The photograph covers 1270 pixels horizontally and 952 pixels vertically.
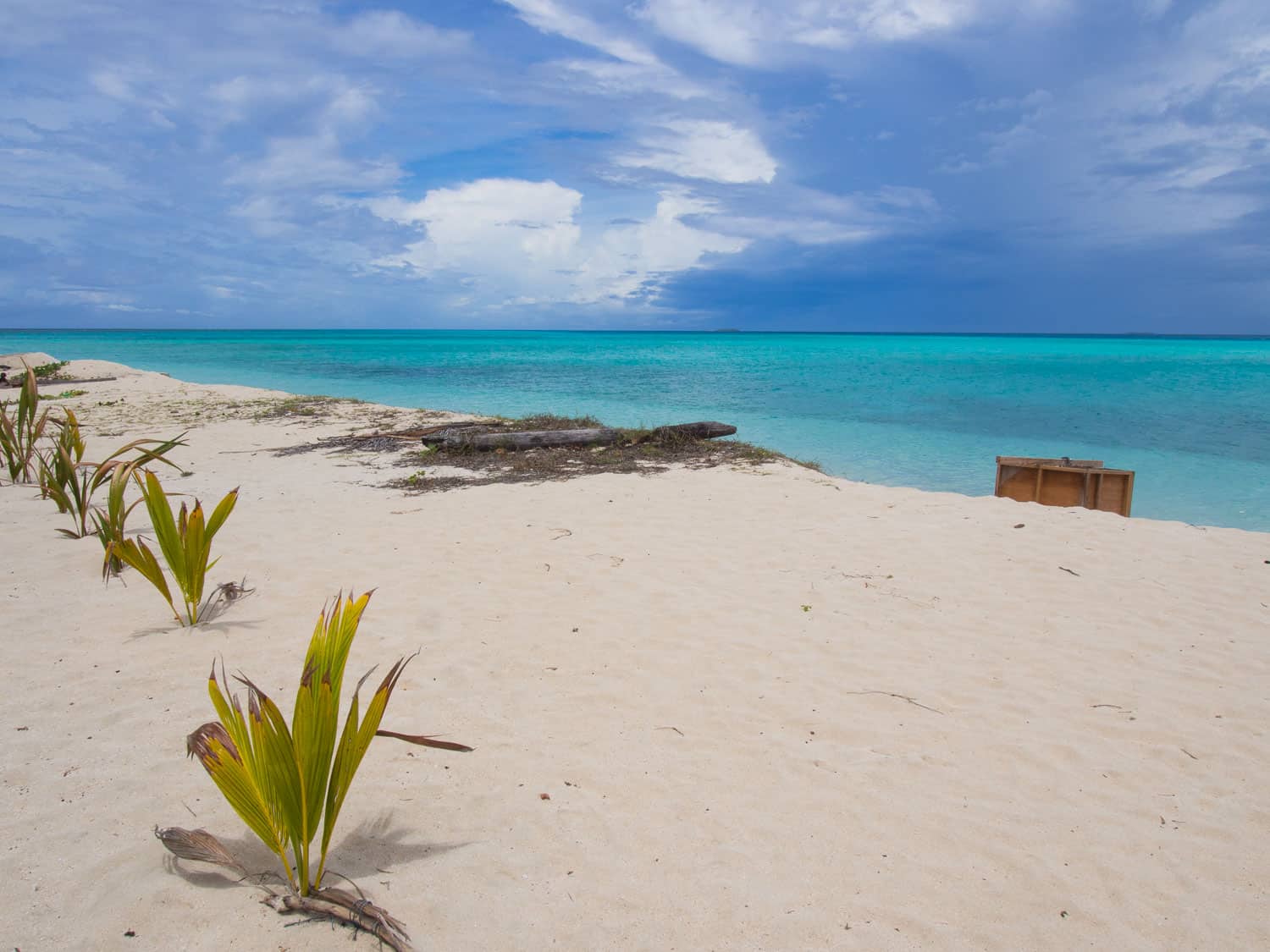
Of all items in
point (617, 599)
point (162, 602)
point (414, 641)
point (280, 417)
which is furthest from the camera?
point (280, 417)

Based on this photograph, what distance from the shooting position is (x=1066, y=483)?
8.90 meters

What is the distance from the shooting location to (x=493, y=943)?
85.4 inches

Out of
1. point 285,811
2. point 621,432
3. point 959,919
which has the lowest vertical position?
point 959,919

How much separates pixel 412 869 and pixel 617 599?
2678 millimetres

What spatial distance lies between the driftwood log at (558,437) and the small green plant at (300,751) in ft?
28.0

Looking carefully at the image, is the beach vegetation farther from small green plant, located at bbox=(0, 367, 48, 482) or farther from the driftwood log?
small green plant, located at bbox=(0, 367, 48, 482)

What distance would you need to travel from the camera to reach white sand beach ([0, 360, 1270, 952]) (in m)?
2.33

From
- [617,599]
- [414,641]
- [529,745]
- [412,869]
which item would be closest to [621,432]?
[617,599]

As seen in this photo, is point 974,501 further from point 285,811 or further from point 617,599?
point 285,811

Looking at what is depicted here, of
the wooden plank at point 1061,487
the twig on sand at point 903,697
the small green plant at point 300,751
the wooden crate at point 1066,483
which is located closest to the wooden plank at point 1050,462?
the wooden crate at point 1066,483

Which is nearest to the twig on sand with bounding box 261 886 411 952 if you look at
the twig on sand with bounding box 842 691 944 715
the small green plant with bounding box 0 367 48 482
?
the twig on sand with bounding box 842 691 944 715

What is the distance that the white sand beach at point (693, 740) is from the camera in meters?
2.33

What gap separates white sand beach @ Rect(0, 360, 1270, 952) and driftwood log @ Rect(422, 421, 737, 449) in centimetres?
408

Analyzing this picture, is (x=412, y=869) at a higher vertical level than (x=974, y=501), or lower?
lower
